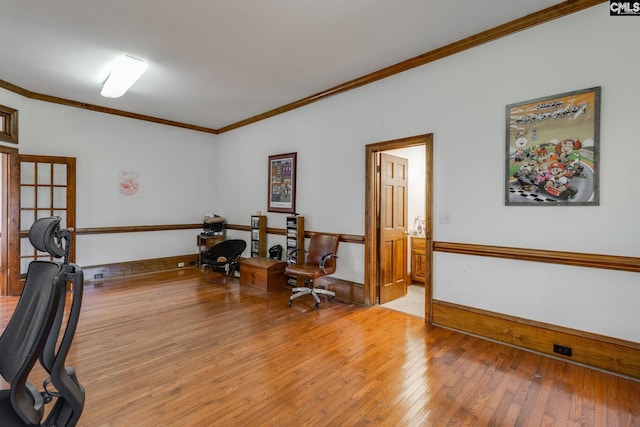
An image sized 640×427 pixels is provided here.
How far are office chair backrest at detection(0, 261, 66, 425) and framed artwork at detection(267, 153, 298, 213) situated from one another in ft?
13.2

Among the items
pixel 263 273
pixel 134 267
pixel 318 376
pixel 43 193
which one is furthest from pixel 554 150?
pixel 43 193

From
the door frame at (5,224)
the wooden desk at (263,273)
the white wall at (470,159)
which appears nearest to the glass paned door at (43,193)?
the door frame at (5,224)

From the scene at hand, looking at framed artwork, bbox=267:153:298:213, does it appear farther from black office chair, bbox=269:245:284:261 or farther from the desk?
the desk

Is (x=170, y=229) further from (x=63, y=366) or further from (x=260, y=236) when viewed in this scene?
(x=63, y=366)

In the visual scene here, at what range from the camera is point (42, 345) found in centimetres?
111

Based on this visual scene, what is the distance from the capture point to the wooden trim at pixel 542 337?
2.49 meters

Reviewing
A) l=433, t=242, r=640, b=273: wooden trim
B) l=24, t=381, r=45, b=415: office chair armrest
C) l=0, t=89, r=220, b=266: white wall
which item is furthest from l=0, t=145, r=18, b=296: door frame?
l=433, t=242, r=640, b=273: wooden trim

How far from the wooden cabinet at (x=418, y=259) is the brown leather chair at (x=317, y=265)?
1604 millimetres

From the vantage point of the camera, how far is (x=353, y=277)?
445cm

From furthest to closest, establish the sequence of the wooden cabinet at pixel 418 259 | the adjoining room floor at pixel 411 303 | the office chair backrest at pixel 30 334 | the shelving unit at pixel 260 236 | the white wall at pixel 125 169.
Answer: the shelving unit at pixel 260 236 → the wooden cabinet at pixel 418 259 → the white wall at pixel 125 169 → the adjoining room floor at pixel 411 303 → the office chair backrest at pixel 30 334

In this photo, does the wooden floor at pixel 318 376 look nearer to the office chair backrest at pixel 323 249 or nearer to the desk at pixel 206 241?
the office chair backrest at pixel 323 249

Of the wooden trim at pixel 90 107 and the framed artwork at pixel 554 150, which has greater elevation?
the wooden trim at pixel 90 107

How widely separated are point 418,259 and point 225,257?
11.3 feet

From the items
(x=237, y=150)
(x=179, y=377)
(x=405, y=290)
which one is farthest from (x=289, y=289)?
(x=237, y=150)
